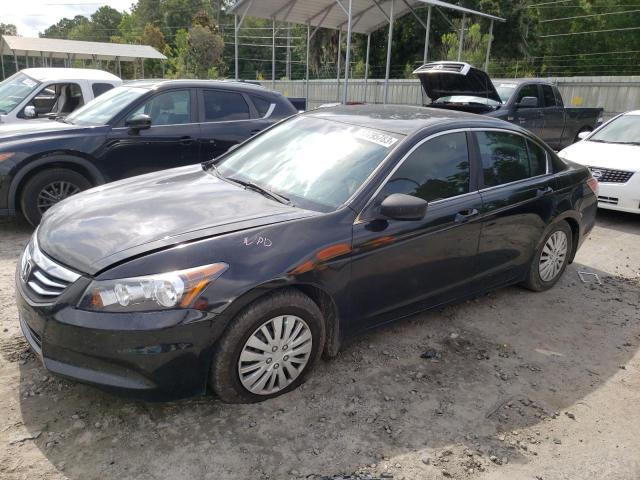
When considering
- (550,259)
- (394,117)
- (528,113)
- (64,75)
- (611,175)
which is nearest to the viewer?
(394,117)

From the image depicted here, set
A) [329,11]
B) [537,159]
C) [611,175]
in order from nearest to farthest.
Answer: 1. [537,159]
2. [611,175]
3. [329,11]

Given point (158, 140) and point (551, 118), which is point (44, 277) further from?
point (551, 118)

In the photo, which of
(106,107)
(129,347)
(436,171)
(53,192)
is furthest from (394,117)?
(106,107)

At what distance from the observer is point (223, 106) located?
7.10 metres

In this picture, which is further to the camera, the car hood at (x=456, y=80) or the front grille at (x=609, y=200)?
the car hood at (x=456, y=80)

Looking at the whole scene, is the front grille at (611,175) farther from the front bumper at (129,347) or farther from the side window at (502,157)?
the front bumper at (129,347)

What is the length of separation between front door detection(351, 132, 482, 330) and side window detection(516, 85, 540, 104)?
758cm

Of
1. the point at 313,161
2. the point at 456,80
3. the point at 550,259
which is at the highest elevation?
the point at 456,80

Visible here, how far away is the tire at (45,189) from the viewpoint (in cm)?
581

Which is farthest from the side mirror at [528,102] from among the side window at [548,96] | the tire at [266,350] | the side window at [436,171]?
the tire at [266,350]

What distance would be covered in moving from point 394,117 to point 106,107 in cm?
418

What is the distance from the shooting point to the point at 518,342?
4121 mm

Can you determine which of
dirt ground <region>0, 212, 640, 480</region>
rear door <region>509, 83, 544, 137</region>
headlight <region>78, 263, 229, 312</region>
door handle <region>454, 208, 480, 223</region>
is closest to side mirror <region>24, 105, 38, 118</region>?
dirt ground <region>0, 212, 640, 480</region>

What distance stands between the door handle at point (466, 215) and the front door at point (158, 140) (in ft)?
13.2
